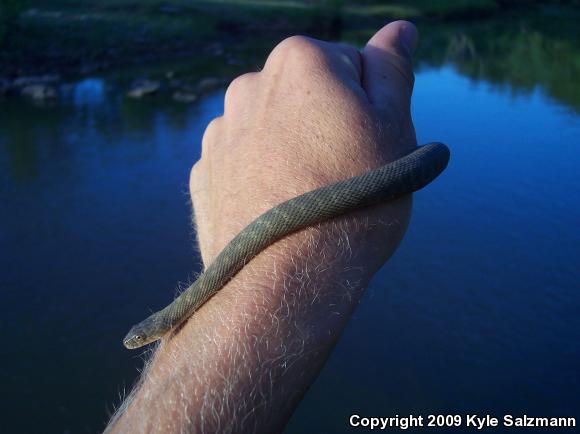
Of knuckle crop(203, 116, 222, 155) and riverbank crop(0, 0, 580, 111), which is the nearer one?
knuckle crop(203, 116, 222, 155)

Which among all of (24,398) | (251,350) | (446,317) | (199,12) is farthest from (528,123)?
(199,12)

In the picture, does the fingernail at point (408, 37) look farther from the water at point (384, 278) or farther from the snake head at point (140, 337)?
the water at point (384, 278)

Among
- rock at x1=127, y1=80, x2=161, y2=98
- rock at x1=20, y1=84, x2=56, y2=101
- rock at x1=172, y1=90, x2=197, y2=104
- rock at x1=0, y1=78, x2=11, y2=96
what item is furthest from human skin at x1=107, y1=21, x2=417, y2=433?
rock at x1=0, y1=78, x2=11, y2=96

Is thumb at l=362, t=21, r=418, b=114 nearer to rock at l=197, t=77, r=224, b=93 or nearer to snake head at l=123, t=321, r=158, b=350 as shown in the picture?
snake head at l=123, t=321, r=158, b=350

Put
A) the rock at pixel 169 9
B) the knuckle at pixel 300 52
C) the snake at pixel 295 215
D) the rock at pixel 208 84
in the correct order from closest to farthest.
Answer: the snake at pixel 295 215 < the knuckle at pixel 300 52 < the rock at pixel 208 84 < the rock at pixel 169 9

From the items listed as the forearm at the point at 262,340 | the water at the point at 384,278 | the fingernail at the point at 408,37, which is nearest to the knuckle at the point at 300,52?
the fingernail at the point at 408,37

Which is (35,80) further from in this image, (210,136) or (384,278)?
(210,136)

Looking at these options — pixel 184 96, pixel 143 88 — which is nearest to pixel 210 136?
pixel 184 96
